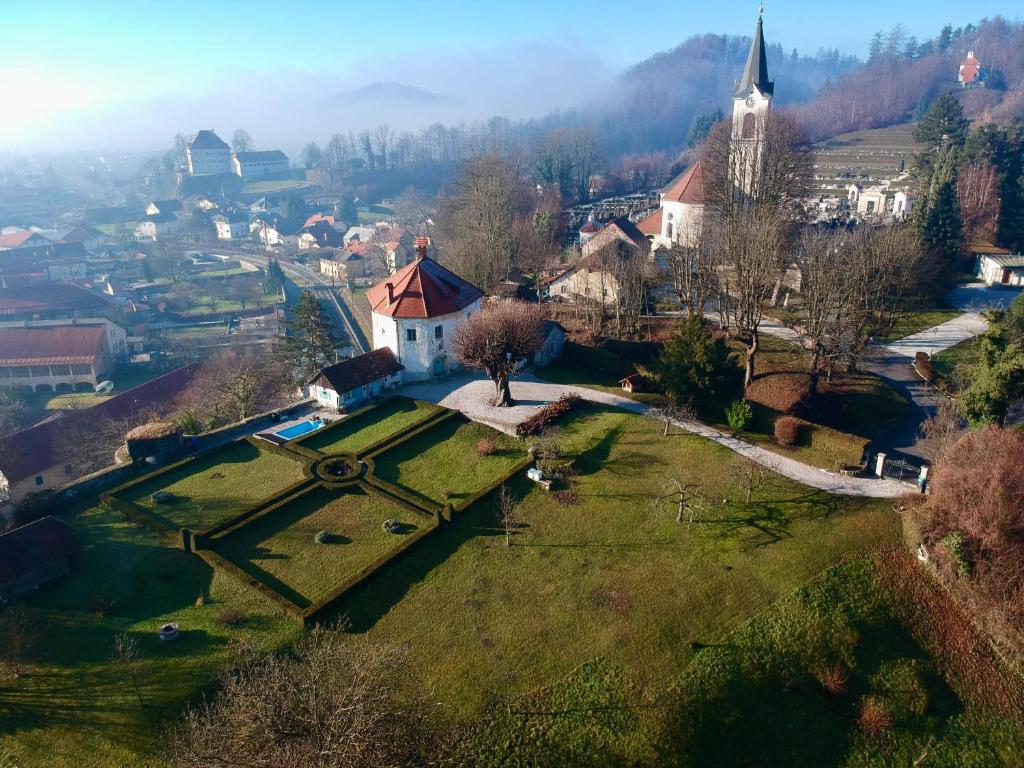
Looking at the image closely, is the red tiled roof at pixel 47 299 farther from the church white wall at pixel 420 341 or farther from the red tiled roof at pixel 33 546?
the red tiled roof at pixel 33 546

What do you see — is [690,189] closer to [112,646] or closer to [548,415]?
[548,415]

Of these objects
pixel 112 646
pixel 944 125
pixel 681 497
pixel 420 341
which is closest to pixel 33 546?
pixel 112 646

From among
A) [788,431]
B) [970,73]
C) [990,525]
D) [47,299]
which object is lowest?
[47,299]

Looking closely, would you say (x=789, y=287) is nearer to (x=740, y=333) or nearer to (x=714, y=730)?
(x=740, y=333)

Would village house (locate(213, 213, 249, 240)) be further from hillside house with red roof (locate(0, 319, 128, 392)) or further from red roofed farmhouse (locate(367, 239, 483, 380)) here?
red roofed farmhouse (locate(367, 239, 483, 380))

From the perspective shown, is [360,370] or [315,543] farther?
[360,370]

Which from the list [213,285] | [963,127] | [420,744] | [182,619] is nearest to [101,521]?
[182,619]

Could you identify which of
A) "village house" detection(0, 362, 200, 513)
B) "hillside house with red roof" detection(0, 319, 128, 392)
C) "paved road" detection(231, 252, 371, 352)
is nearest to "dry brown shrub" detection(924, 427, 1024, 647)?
"village house" detection(0, 362, 200, 513)
